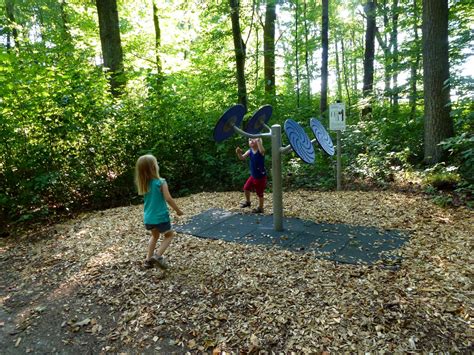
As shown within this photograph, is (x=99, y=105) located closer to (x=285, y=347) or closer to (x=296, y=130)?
Result: (x=296, y=130)

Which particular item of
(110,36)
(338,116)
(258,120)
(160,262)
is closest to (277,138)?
(258,120)

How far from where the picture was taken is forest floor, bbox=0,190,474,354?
7.82ft

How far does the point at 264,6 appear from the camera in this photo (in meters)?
10.2

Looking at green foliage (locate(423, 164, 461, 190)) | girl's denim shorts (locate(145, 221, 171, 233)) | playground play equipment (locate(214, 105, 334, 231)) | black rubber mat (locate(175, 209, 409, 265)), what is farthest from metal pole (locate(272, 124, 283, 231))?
green foliage (locate(423, 164, 461, 190))

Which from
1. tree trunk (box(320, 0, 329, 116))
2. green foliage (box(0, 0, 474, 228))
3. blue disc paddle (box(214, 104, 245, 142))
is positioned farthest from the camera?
tree trunk (box(320, 0, 329, 116))

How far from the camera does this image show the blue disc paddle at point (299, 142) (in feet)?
12.3

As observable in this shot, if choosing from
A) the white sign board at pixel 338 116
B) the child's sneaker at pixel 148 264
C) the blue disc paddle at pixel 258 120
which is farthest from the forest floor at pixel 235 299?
the white sign board at pixel 338 116

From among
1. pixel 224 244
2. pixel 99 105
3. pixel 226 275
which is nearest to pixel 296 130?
pixel 224 244

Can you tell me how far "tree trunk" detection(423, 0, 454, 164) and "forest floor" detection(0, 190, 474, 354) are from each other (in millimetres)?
2575

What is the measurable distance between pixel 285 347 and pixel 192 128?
6.20 meters

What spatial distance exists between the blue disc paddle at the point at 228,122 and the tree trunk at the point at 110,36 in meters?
5.51

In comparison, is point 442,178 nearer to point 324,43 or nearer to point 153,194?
point 324,43

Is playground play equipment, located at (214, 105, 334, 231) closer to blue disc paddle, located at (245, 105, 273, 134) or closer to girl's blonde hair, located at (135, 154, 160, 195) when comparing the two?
blue disc paddle, located at (245, 105, 273, 134)

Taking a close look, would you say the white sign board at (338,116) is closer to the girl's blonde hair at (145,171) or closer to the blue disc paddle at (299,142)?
the blue disc paddle at (299,142)
